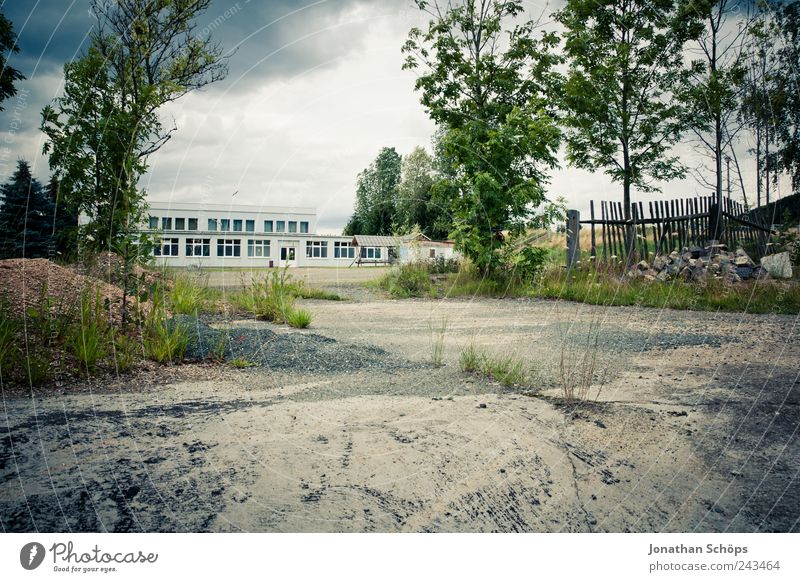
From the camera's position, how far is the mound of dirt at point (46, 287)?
4387 mm

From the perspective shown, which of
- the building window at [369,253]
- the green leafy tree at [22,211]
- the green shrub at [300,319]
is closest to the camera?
the green leafy tree at [22,211]

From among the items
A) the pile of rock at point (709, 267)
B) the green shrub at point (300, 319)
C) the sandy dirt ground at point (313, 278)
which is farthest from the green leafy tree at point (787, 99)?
the sandy dirt ground at point (313, 278)

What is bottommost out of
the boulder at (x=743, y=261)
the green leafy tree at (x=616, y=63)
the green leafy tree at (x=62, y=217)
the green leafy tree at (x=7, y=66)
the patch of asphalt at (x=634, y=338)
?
the patch of asphalt at (x=634, y=338)

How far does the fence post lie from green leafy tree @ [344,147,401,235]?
282 inches

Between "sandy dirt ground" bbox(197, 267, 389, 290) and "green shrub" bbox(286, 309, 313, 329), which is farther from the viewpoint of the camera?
"sandy dirt ground" bbox(197, 267, 389, 290)

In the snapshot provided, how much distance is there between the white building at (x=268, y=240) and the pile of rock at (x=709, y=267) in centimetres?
582

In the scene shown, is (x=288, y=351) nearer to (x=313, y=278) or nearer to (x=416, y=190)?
(x=416, y=190)

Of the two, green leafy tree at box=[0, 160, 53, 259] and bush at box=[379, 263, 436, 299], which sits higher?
green leafy tree at box=[0, 160, 53, 259]

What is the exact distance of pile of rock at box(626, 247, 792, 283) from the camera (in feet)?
26.7

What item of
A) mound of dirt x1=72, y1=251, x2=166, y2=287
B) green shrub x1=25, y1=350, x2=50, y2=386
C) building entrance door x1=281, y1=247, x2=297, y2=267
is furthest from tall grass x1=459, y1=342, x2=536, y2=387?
mound of dirt x1=72, y1=251, x2=166, y2=287

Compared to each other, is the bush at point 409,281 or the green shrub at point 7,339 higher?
the bush at point 409,281

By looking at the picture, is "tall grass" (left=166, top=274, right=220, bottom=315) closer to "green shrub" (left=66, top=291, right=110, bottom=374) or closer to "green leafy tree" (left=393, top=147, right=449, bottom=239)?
"green shrub" (left=66, top=291, right=110, bottom=374)

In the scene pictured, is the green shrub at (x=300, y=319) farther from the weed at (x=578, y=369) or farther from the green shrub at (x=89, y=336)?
the weed at (x=578, y=369)
